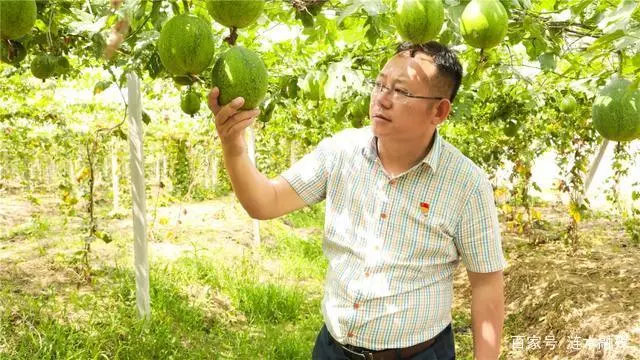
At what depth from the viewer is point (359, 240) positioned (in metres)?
2.10

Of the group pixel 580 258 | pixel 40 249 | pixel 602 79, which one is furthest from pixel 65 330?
pixel 580 258

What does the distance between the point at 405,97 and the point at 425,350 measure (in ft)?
3.07

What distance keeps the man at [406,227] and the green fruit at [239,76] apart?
666 millimetres

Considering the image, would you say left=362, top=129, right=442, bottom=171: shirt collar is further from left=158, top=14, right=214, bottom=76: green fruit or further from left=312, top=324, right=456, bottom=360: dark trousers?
left=158, top=14, right=214, bottom=76: green fruit

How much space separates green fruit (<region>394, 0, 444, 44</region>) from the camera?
138 centimetres

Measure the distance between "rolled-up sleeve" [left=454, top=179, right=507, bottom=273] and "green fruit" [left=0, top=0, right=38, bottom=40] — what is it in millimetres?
1527

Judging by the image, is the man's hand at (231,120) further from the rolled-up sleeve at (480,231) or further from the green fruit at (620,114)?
the green fruit at (620,114)

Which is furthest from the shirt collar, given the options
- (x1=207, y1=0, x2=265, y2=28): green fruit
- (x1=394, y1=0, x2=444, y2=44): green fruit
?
(x1=207, y1=0, x2=265, y2=28): green fruit

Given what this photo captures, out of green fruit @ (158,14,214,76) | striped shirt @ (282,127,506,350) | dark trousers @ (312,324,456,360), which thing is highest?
green fruit @ (158,14,214,76)

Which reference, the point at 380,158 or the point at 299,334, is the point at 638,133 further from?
the point at 299,334

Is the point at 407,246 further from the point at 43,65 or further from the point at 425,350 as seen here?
the point at 43,65

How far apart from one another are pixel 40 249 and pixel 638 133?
20.5 feet

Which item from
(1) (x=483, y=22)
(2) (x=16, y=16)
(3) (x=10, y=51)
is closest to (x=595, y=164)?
(1) (x=483, y=22)

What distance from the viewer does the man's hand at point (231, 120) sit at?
124 centimetres
